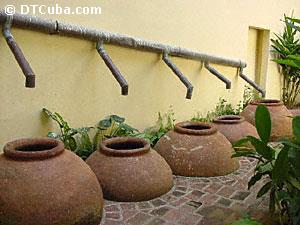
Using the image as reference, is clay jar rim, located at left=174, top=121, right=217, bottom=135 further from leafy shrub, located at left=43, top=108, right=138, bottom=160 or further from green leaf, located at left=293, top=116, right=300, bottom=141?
green leaf, located at left=293, top=116, right=300, bottom=141

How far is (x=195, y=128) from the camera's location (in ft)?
12.8

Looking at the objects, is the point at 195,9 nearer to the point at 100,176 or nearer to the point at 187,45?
the point at 187,45

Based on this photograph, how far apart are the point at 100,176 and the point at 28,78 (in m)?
0.98

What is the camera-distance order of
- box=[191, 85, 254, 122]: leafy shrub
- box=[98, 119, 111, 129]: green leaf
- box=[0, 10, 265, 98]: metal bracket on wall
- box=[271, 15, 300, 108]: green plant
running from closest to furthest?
1. box=[0, 10, 265, 98]: metal bracket on wall
2. box=[98, 119, 111, 129]: green leaf
3. box=[191, 85, 254, 122]: leafy shrub
4. box=[271, 15, 300, 108]: green plant

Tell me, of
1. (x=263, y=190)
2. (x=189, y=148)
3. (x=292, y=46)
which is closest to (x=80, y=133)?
(x=189, y=148)

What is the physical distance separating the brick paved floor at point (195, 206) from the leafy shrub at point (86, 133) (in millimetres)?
907

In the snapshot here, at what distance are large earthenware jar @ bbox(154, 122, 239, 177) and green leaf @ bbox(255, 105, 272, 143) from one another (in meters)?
1.35

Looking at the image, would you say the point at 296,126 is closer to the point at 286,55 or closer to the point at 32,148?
the point at 32,148

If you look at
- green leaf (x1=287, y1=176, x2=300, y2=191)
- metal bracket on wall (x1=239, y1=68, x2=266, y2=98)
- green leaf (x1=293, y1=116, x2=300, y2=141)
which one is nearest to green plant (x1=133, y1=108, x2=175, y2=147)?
metal bracket on wall (x1=239, y1=68, x2=266, y2=98)

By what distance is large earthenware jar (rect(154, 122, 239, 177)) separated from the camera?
11.5ft

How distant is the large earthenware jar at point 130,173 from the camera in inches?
114

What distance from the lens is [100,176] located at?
2951mm

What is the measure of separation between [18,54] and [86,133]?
1271 millimetres

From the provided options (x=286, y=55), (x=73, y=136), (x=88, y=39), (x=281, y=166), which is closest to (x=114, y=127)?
(x=73, y=136)
